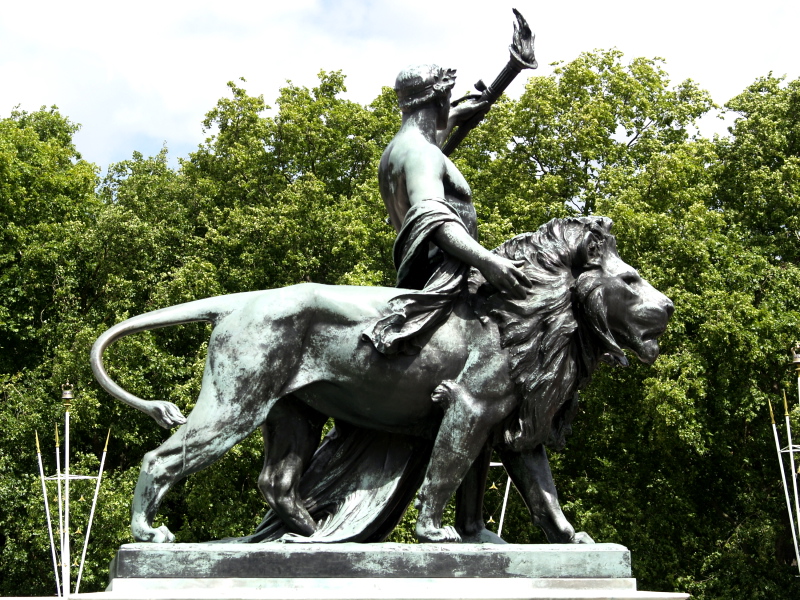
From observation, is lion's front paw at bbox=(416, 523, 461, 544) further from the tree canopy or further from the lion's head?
the tree canopy

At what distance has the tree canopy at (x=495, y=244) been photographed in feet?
71.2

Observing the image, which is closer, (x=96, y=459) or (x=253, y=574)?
(x=253, y=574)

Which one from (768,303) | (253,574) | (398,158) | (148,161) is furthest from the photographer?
(148,161)

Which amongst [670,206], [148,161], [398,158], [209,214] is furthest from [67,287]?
[398,158]

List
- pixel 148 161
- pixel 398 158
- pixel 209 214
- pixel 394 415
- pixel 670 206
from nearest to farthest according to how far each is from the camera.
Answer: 1. pixel 394 415
2. pixel 398 158
3. pixel 670 206
4. pixel 209 214
5. pixel 148 161

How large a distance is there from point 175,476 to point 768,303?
60.3 feet

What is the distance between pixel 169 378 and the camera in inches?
920

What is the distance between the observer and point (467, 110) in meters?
7.88

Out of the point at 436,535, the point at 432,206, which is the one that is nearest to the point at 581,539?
the point at 436,535

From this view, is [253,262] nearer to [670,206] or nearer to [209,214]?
[209,214]

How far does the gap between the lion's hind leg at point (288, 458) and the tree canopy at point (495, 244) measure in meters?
13.1

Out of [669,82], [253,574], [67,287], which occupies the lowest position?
[253,574]

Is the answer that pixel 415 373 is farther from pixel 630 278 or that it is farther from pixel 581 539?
pixel 630 278

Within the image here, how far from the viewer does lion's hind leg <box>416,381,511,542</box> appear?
21.1 ft
